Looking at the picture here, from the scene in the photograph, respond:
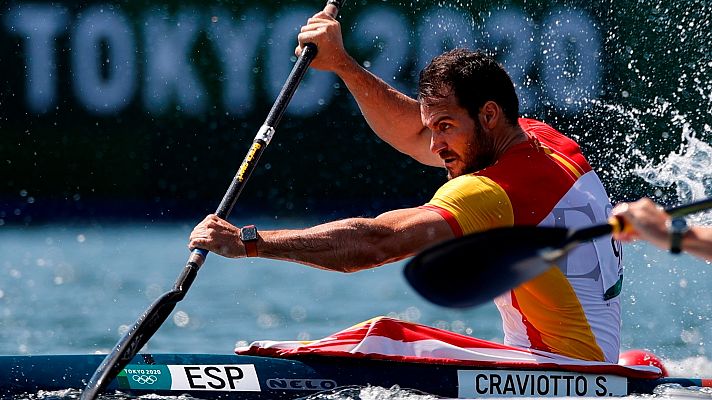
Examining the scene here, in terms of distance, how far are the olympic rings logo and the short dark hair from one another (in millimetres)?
1445

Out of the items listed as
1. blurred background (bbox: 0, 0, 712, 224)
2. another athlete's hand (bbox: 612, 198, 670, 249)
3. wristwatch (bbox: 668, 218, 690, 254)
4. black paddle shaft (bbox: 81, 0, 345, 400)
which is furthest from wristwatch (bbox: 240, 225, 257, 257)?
blurred background (bbox: 0, 0, 712, 224)

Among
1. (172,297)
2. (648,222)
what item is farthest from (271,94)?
(648,222)

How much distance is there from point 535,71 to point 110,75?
147 inches

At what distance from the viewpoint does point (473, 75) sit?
14.7 ft

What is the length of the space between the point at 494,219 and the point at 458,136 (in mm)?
407

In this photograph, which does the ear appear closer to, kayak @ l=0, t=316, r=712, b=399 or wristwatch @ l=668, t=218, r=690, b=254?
kayak @ l=0, t=316, r=712, b=399

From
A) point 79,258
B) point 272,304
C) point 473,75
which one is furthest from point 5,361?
point 79,258

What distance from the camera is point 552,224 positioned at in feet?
14.1

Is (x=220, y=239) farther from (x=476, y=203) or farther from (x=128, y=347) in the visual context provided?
(x=476, y=203)

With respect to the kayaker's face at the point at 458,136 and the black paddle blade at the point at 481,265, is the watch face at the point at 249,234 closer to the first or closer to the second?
the kayaker's face at the point at 458,136

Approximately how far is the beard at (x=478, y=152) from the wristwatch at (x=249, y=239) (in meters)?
0.84

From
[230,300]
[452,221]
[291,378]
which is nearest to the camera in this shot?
[452,221]

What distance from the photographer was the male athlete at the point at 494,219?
166 inches

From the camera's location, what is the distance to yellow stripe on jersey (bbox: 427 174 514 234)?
13.8ft
